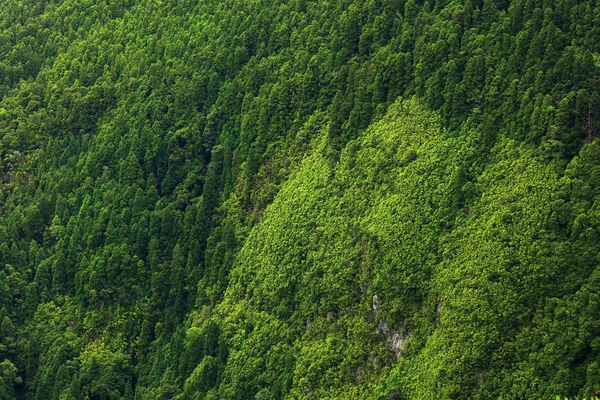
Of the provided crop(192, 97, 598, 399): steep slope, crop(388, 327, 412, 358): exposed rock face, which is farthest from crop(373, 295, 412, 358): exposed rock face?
crop(192, 97, 598, 399): steep slope

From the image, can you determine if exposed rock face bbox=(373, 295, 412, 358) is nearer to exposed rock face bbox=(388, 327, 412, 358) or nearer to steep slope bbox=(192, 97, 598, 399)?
exposed rock face bbox=(388, 327, 412, 358)

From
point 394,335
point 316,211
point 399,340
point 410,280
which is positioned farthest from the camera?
point 316,211

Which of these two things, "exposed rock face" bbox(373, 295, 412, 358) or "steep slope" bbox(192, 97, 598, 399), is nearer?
"steep slope" bbox(192, 97, 598, 399)

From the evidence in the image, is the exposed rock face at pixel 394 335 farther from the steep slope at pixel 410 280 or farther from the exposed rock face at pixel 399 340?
the steep slope at pixel 410 280

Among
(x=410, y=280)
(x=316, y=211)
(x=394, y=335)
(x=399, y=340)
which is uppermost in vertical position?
(x=316, y=211)

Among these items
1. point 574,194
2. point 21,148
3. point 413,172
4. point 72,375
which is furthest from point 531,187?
point 21,148

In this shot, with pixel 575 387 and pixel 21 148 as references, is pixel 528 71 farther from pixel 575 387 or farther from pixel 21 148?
pixel 21 148

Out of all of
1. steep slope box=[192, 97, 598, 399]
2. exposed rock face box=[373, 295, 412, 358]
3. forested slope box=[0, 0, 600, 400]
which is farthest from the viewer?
exposed rock face box=[373, 295, 412, 358]

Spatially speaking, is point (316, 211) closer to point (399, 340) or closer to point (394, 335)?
point (394, 335)

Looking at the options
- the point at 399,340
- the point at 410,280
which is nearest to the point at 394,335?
the point at 399,340
